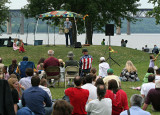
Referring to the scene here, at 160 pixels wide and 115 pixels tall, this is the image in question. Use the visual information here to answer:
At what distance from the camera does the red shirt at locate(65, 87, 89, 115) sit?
790 centimetres

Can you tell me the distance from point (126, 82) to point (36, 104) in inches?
391

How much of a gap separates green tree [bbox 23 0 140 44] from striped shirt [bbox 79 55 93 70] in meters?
25.0

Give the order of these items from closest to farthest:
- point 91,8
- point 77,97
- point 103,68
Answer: point 77,97 → point 103,68 → point 91,8

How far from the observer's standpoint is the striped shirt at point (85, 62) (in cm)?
1501

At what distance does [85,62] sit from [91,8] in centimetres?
2646

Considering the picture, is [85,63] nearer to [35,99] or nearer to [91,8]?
[35,99]

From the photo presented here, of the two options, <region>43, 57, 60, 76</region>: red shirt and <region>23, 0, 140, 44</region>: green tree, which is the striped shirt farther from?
<region>23, 0, 140, 44</region>: green tree

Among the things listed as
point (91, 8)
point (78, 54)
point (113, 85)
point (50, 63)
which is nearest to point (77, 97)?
point (113, 85)

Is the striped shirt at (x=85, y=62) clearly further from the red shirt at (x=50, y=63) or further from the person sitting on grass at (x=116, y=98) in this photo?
the person sitting on grass at (x=116, y=98)

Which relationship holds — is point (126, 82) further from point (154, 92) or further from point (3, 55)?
point (3, 55)

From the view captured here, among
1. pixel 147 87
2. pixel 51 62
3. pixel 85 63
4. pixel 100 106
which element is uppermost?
pixel 51 62

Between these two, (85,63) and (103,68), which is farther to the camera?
(103,68)

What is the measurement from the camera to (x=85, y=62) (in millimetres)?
15062

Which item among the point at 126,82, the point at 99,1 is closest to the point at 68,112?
the point at 126,82
